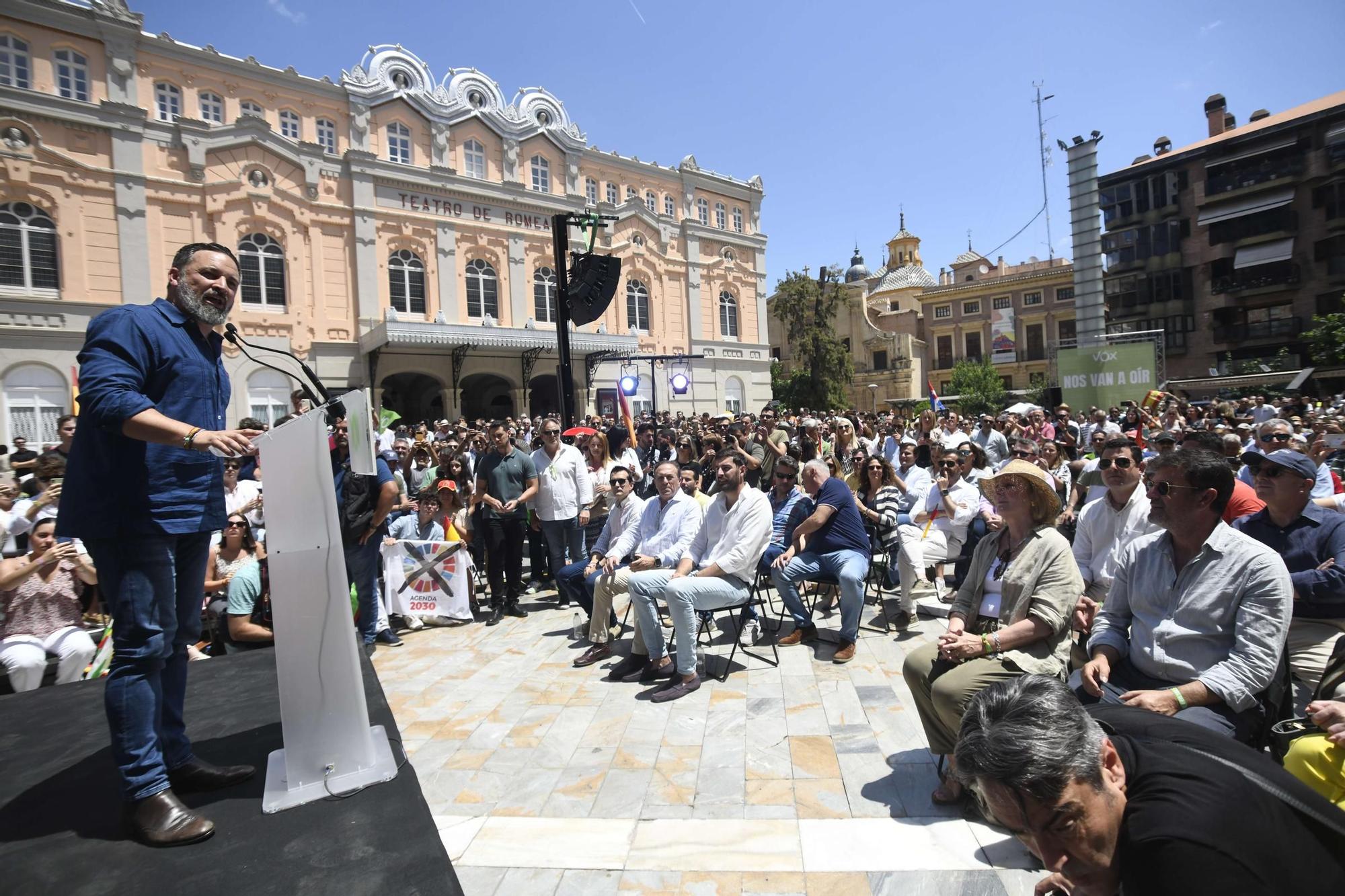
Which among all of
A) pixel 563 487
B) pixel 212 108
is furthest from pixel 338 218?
pixel 563 487

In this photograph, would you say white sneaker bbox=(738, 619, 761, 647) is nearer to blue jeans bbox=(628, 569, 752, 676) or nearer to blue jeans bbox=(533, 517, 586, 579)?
blue jeans bbox=(628, 569, 752, 676)

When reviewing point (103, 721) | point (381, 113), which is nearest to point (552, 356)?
point (381, 113)

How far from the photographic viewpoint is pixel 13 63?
17625 millimetres

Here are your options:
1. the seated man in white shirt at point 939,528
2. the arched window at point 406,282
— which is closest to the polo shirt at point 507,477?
the seated man in white shirt at point 939,528

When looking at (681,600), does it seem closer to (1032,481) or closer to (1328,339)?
(1032,481)

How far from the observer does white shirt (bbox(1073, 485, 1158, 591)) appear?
404 cm

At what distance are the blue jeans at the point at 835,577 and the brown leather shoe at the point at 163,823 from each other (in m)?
4.25

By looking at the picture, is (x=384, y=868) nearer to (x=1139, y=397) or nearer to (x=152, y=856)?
(x=152, y=856)

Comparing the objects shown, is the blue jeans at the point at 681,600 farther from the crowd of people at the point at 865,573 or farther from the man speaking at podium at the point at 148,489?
the man speaking at podium at the point at 148,489

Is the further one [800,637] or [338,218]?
[338,218]

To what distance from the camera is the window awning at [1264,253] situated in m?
33.0

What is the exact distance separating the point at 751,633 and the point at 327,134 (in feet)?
78.6

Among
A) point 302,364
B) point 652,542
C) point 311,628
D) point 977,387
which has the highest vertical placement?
point 977,387

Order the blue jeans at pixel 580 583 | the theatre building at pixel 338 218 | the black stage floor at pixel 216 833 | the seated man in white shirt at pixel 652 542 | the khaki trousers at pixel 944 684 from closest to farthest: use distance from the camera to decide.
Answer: the black stage floor at pixel 216 833, the khaki trousers at pixel 944 684, the seated man in white shirt at pixel 652 542, the blue jeans at pixel 580 583, the theatre building at pixel 338 218
